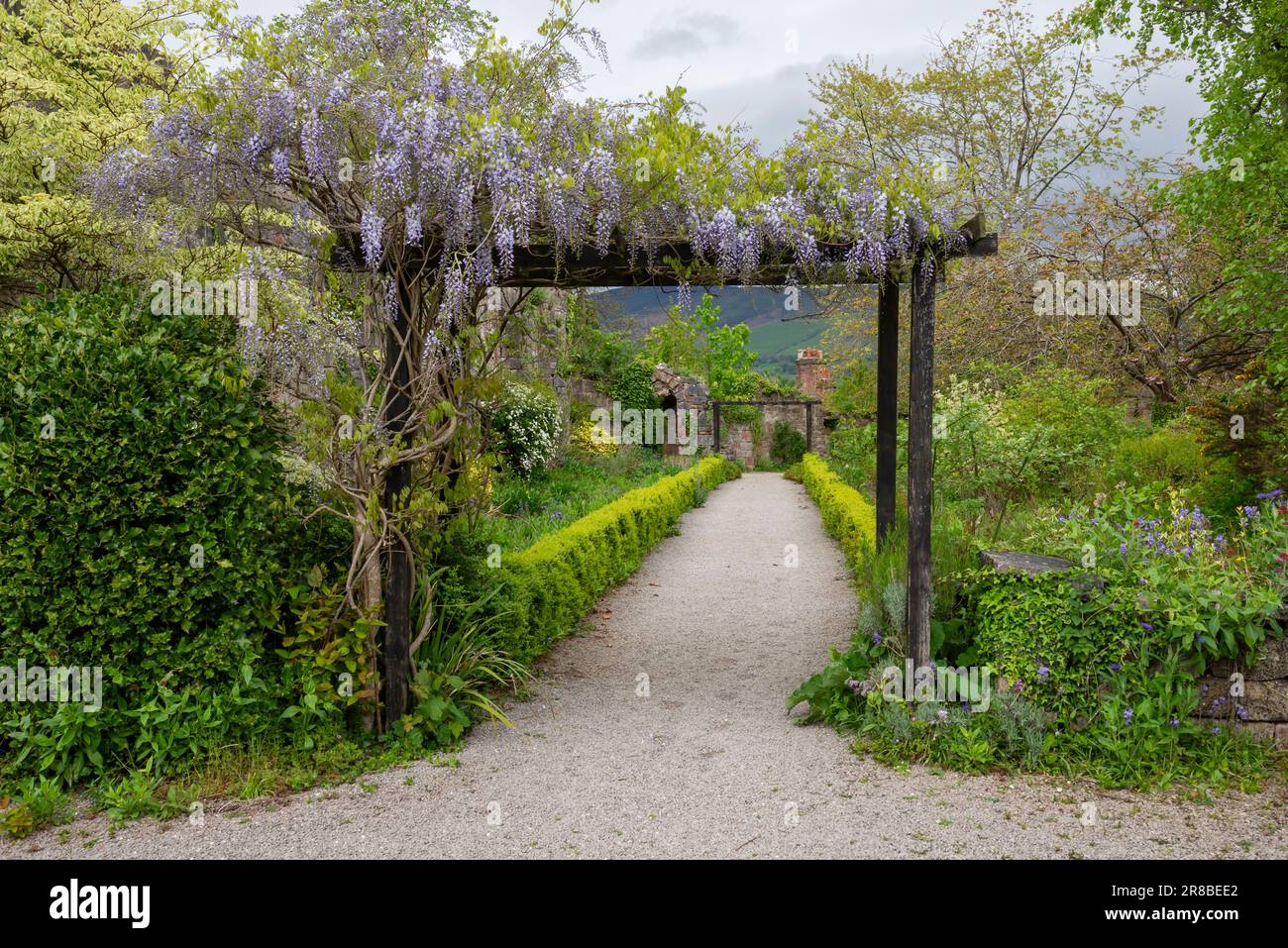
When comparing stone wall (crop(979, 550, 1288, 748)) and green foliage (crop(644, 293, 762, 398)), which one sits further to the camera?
green foliage (crop(644, 293, 762, 398))

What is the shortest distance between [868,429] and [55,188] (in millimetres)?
10483

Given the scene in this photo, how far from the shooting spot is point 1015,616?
434cm

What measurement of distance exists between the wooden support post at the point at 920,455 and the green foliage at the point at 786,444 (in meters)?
19.0

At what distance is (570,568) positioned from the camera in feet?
21.5

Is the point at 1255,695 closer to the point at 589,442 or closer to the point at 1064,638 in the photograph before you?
the point at 1064,638

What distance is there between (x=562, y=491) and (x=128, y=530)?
7.76m

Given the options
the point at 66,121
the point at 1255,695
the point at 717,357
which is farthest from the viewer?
the point at 717,357

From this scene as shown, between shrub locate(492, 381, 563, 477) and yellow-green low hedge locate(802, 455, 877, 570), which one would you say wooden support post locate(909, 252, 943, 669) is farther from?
shrub locate(492, 381, 563, 477)

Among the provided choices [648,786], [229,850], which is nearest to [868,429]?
[648,786]

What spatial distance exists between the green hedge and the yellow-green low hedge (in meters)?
2.16

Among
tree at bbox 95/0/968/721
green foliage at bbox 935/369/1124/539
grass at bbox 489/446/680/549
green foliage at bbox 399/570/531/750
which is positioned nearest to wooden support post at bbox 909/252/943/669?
tree at bbox 95/0/968/721

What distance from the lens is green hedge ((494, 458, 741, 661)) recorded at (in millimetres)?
5270

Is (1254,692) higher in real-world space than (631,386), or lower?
lower

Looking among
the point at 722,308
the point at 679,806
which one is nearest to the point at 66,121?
the point at 679,806
